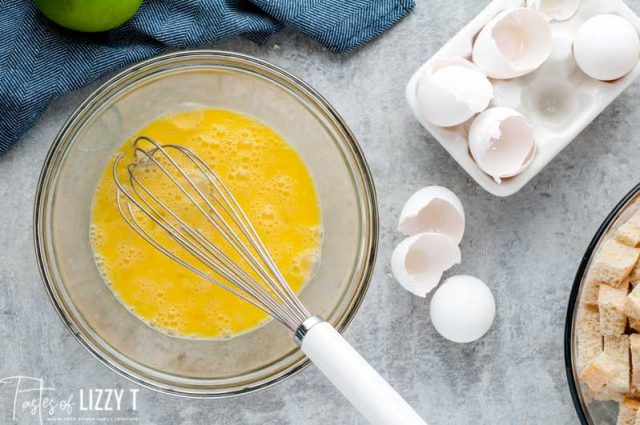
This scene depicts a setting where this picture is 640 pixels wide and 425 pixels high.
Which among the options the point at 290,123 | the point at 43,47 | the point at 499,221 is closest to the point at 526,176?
the point at 499,221

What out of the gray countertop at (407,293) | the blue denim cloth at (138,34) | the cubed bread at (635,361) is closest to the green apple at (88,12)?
the blue denim cloth at (138,34)

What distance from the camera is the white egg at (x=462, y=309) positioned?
1247 mm

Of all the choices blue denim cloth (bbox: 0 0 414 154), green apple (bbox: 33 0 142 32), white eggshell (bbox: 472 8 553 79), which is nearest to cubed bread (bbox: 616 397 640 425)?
white eggshell (bbox: 472 8 553 79)

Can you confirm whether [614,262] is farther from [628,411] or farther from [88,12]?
[88,12]

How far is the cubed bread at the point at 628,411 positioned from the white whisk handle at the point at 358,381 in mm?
429

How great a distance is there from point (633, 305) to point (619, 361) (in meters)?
0.10

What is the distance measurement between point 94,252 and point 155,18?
1.33 feet

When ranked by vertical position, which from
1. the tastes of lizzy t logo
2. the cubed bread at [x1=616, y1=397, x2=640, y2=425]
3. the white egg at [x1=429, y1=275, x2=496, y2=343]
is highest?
the white egg at [x1=429, y1=275, x2=496, y2=343]

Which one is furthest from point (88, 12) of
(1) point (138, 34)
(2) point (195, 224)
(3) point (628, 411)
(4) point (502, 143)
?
(3) point (628, 411)

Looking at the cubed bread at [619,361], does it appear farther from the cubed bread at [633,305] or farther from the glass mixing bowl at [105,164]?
the glass mixing bowl at [105,164]

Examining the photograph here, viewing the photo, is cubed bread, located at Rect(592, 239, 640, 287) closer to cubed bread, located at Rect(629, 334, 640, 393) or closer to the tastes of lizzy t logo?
cubed bread, located at Rect(629, 334, 640, 393)

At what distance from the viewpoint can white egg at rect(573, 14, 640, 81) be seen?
1194 millimetres

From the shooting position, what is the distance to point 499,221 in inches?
53.1

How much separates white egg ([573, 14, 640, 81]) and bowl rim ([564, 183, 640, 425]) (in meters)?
0.19
